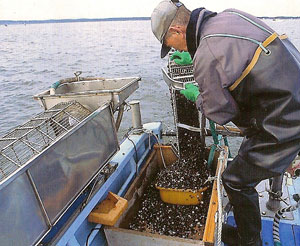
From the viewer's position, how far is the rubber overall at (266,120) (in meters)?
1.50

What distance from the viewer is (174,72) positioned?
292cm

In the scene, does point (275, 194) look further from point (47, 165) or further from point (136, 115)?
point (47, 165)

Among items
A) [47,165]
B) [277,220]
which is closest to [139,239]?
[47,165]

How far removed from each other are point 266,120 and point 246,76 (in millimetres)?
301

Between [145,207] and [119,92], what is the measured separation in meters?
1.21

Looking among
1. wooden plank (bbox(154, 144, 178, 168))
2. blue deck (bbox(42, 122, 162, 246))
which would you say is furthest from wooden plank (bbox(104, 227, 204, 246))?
wooden plank (bbox(154, 144, 178, 168))

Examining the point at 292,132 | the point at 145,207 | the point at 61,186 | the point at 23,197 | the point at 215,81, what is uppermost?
the point at 215,81

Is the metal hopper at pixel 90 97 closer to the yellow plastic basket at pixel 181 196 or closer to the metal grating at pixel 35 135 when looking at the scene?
the metal grating at pixel 35 135

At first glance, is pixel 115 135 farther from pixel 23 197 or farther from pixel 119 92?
pixel 23 197

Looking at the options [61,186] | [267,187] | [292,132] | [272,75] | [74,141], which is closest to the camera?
[272,75]

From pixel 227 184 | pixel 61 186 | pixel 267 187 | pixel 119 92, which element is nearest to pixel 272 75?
pixel 227 184

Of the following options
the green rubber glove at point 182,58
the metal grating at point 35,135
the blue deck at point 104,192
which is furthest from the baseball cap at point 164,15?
the blue deck at point 104,192

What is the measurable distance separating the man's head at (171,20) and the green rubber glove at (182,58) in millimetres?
1048

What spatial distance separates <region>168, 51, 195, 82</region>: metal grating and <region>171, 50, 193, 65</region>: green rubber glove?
0.23 feet
